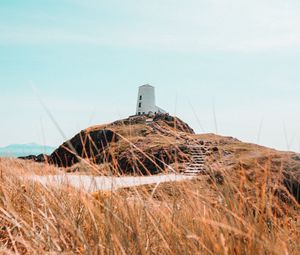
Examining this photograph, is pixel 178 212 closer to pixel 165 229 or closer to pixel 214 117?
pixel 165 229

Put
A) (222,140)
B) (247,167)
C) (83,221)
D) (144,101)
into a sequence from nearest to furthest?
(83,221), (247,167), (222,140), (144,101)

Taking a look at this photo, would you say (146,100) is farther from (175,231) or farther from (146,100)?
(175,231)

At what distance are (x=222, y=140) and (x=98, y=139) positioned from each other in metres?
6.74

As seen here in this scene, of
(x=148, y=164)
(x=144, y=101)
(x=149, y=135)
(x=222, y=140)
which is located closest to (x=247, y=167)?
(x=148, y=164)

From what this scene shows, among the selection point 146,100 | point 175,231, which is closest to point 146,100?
point 146,100

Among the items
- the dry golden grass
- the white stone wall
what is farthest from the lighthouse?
the dry golden grass

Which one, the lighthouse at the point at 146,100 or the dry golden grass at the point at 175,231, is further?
the lighthouse at the point at 146,100

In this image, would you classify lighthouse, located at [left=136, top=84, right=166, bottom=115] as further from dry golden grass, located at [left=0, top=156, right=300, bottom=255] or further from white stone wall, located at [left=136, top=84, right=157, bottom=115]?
dry golden grass, located at [left=0, top=156, right=300, bottom=255]

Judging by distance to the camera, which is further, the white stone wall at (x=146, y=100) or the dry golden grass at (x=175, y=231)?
the white stone wall at (x=146, y=100)

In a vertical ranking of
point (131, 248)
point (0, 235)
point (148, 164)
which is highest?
point (131, 248)

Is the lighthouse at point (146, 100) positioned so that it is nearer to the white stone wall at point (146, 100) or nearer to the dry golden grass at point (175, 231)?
the white stone wall at point (146, 100)

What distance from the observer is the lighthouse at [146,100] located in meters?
37.8

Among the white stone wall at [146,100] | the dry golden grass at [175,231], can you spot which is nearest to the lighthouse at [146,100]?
the white stone wall at [146,100]

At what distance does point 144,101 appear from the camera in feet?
124
